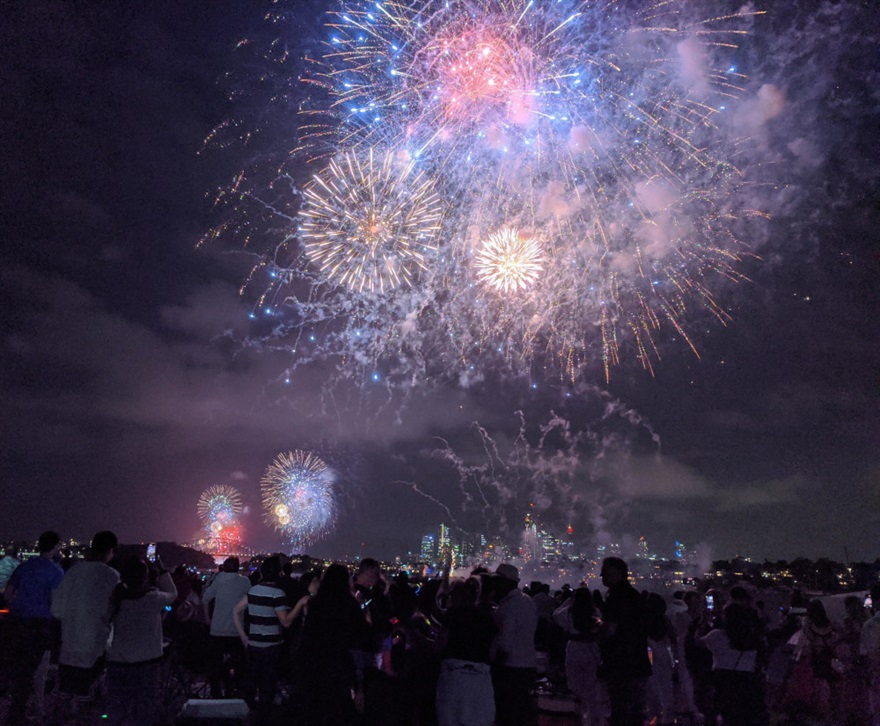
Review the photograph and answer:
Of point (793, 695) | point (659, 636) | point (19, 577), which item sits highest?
point (19, 577)

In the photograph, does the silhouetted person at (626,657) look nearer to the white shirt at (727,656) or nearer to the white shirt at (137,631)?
the white shirt at (727,656)

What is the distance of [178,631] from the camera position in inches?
347

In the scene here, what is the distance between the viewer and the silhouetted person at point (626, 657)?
631 centimetres

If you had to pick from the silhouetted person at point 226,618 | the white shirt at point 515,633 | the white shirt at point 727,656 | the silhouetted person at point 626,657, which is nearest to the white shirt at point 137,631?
the silhouetted person at point 226,618

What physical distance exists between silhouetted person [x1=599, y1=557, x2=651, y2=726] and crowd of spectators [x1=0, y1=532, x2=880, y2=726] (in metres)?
0.01

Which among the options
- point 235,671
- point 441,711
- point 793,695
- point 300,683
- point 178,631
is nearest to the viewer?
point 300,683

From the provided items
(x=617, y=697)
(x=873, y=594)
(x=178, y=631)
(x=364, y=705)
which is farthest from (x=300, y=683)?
(x=873, y=594)

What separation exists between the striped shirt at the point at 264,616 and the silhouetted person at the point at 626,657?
3.34m

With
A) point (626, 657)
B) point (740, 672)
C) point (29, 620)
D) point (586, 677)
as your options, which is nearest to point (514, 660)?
point (626, 657)

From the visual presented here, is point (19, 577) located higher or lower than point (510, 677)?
higher

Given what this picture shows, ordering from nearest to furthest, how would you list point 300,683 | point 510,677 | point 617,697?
point 300,683, point 510,677, point 617,697

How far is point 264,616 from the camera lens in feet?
22.4

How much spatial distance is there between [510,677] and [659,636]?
175 cm

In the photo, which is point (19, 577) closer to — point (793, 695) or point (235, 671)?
point (235, 671)
